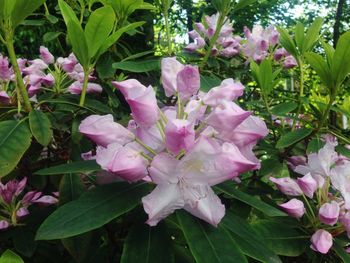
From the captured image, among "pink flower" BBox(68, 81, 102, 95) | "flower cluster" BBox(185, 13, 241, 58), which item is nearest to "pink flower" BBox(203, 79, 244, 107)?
"pink flower" BBox(68, 81, 102, 95)

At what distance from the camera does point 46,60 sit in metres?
1.87

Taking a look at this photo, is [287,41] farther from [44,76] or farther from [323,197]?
[44,76]

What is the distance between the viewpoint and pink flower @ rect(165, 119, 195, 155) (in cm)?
75

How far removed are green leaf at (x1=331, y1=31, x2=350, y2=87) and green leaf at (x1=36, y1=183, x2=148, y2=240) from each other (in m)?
0.67

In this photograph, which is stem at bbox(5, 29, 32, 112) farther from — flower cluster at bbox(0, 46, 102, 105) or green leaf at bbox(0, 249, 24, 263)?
green leaf at bbox(0, 249, 24, 263)

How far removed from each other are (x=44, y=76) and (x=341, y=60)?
100cm

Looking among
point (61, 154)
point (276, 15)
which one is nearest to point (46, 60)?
point (61, 154)

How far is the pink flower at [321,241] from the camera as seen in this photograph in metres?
1.02

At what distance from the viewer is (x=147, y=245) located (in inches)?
33.8

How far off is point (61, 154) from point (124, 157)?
23.9 inches

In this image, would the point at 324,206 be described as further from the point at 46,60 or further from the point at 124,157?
the point at 46,60

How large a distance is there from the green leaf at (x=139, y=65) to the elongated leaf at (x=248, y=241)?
0.58 m

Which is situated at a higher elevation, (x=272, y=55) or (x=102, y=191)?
(x=102, y=191)

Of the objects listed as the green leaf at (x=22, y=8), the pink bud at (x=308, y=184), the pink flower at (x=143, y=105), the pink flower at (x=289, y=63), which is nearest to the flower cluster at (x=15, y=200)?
the green leaf at (x=22, y=8)
